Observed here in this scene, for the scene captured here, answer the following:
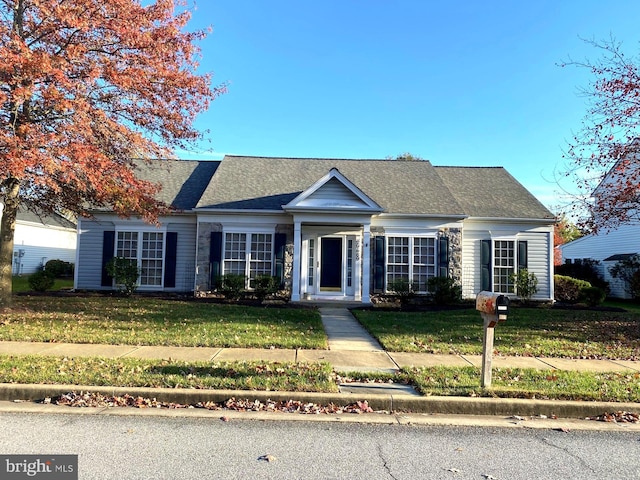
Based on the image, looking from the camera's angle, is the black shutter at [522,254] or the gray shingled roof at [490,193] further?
the gray shingled roof at [490,193]

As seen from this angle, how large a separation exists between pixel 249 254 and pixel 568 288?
1251cm

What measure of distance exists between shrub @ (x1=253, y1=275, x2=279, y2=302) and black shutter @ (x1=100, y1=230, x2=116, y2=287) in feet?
18.5

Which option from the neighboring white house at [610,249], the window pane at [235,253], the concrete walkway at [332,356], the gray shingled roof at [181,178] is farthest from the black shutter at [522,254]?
the gray shingled roof at [181,178]

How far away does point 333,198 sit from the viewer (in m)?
14.2

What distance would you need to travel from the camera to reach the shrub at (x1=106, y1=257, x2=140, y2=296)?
14.8 meters

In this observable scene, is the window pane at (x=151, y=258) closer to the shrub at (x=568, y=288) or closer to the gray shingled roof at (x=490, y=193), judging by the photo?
the gray shingled roof at (x=490, y=193)

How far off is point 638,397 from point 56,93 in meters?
10.8

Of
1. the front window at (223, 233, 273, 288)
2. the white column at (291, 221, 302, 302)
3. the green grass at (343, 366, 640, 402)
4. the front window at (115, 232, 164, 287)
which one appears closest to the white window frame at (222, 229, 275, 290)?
the front window at (223, 233, 273, 288)

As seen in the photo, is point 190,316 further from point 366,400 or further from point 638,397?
point 638,397

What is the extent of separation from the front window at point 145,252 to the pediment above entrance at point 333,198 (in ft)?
17.6

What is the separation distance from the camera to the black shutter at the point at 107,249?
622 inches

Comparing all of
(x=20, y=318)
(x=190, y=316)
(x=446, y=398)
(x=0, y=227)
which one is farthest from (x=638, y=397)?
(x=0, y=227)

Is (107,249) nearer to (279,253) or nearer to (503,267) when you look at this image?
(279,253)

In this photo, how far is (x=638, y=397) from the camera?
18.0 feet
